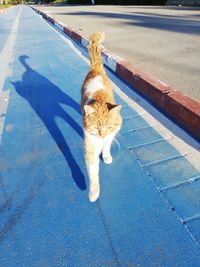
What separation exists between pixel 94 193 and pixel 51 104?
8.92 feet

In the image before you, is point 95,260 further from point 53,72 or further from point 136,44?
point 136,44

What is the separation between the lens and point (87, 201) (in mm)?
2887

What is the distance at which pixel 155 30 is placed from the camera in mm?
12680

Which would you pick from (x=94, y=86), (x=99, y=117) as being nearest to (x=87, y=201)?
(x=99, y=117)

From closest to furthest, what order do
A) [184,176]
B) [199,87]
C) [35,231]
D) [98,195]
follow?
[35,231] → [98,195] → [184,176] → [199,87]

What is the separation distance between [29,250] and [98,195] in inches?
33.2

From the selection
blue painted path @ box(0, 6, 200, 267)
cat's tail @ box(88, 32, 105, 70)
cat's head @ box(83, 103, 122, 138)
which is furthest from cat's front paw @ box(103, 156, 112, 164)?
cat's tail @ box(88, 32, 105, 70)

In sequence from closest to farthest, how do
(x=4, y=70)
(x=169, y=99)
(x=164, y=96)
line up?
(x=169, y=99)
(x=164, y=96)
(x=4, y=70)

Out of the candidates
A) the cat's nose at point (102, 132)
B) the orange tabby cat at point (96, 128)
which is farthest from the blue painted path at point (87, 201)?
the cat's nose at point (102, 132)

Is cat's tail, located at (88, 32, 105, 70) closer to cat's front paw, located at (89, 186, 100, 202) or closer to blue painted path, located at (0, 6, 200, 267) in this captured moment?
blue painted path, located at (0, 6, 200, 267)

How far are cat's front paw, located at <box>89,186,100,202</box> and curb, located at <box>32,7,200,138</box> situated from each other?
171 centimetres

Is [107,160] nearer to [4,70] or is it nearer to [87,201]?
[87,201]

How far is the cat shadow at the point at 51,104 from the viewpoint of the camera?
3.54 m

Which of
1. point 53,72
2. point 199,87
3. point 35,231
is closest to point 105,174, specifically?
Result: point 35,231
